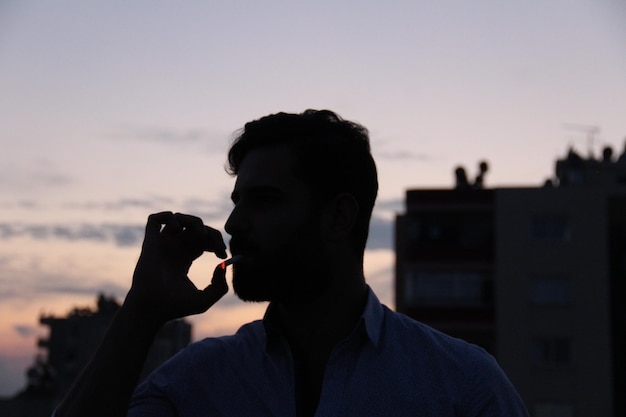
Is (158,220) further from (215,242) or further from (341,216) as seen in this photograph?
(341,216)

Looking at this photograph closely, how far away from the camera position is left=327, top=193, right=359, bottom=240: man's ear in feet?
14.3

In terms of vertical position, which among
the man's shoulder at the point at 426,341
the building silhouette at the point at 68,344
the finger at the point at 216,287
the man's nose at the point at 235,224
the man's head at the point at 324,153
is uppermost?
the man's head at the point at 324,153

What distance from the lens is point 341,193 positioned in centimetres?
445

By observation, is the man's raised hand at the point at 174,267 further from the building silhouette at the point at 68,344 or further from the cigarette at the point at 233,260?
the building silhouette at the point at 68,344

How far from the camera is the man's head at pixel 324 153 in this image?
4.34m

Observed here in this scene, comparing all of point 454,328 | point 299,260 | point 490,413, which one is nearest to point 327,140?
point 299,260

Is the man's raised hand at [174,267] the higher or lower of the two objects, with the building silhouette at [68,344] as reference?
higher

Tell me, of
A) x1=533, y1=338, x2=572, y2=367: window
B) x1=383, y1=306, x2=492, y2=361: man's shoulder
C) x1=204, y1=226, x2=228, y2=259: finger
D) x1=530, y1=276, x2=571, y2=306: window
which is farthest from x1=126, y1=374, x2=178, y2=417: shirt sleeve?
x1=530, y1=276, x2=571, y2=306: window

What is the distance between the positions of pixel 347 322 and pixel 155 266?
0.71 m

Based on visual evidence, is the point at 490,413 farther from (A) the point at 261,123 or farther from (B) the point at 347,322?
(A) the point at 261,123

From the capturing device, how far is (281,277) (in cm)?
411

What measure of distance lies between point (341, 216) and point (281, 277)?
0.43 meters

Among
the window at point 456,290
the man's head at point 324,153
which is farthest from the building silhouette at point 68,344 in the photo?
the man's head at point 324,153

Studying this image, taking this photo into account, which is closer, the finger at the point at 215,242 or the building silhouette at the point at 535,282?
the finger at the point at 215,242
